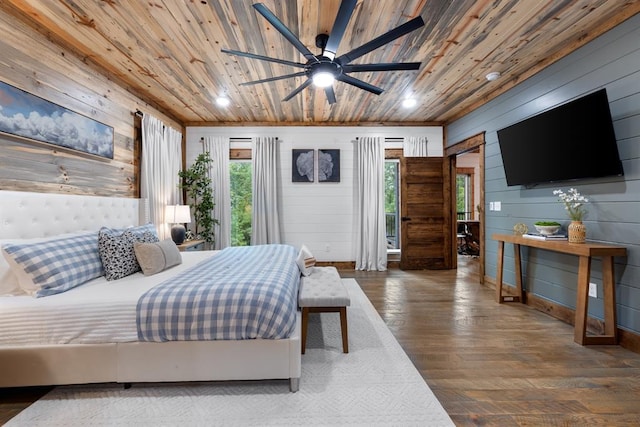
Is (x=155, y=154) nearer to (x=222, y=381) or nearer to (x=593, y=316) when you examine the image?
(x=222, y=381)

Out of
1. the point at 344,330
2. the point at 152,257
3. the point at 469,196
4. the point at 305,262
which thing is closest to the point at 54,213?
the point at 152,257

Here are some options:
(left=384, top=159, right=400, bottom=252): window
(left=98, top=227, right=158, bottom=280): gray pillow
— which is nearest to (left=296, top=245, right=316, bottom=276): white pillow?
(left=98, top=227, right=158, bottom=280): gray pillow

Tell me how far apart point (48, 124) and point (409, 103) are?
442 cm

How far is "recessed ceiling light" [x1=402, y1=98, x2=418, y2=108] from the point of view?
4316mm

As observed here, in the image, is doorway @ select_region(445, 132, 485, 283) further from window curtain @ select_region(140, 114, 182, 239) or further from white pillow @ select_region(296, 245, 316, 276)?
window curtain @ select_region(140, 114, 182, 239)

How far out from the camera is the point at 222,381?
6.48 ft

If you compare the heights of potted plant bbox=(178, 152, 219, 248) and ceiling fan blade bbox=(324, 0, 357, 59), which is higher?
ceiling fan blade bbox=(324, 0, 357, 59)

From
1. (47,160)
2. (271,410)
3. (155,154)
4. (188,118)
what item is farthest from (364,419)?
(188,118)

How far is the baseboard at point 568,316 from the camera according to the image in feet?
7.79

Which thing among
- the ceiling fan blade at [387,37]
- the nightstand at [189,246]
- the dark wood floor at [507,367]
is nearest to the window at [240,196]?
the nightstand at [189,246]

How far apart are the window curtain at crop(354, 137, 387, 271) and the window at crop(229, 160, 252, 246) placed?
2185 mm

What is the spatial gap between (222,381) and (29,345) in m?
1.23

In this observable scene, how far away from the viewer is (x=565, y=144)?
2832 millimetres

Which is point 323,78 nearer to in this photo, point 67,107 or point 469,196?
point 67,107
